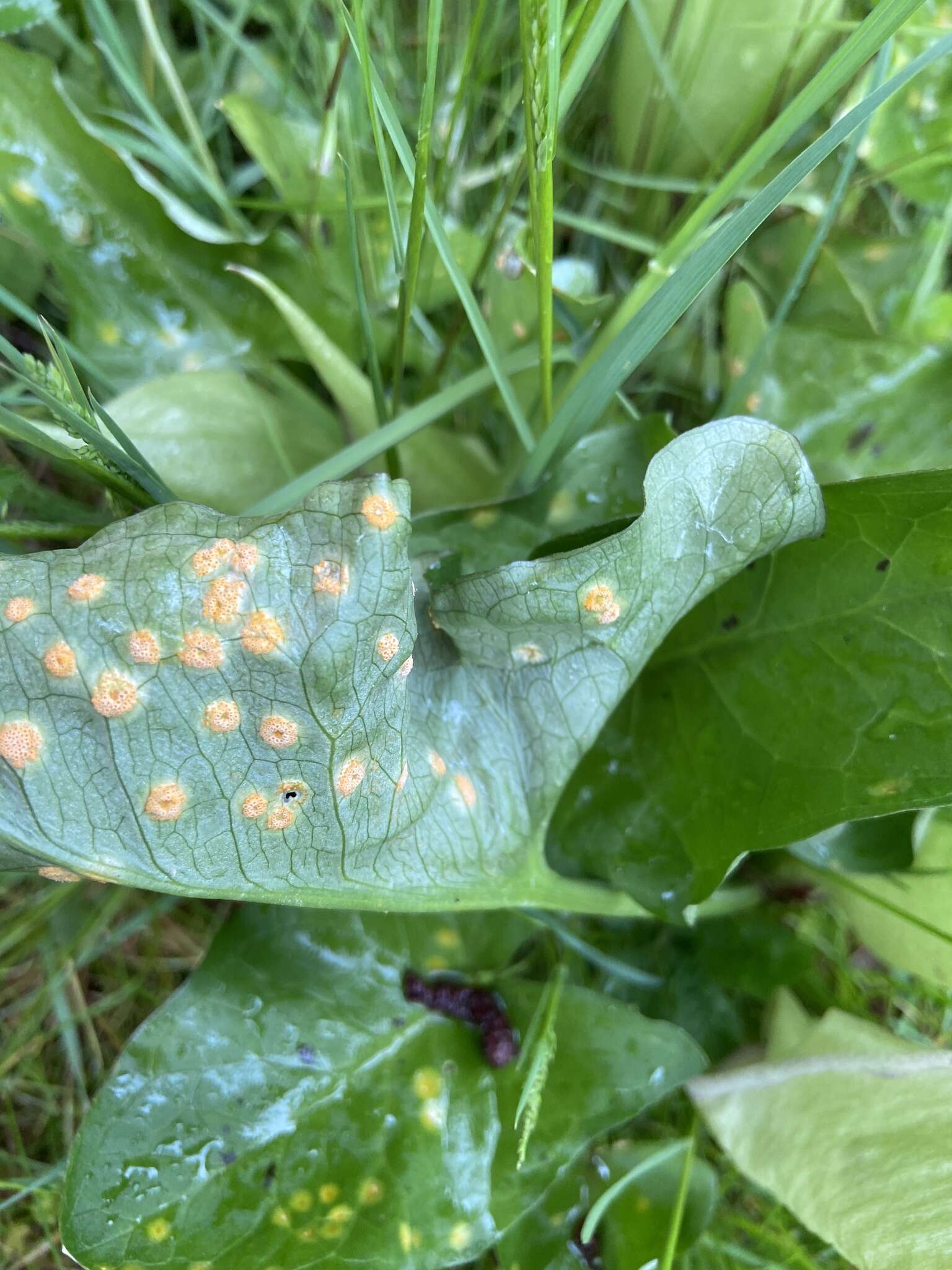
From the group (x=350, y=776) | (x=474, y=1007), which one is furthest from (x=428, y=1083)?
(x=350, y=776)

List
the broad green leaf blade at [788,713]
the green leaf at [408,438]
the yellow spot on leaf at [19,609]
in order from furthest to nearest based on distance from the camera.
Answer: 1. the green leaf at [408,438]
2. the broad green leaf blade at [788,713]
3. the yellow spot on leaf at [19,609]

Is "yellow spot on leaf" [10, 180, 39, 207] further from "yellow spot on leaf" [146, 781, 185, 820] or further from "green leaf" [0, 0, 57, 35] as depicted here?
"yellow spot on leaf" [146, 781, 185, 820]

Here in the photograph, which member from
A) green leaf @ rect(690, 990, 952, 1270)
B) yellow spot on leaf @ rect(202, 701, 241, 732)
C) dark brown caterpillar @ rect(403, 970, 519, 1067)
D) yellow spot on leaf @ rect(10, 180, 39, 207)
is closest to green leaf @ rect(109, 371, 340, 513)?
yellow spot on leaf @ rect(10, 180, 39, 207)

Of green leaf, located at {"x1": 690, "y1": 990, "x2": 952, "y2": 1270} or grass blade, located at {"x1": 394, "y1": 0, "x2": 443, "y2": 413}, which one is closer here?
grass blade, located at {"x1": 394, "y1": 0, "x2": 443, "y2": 413}

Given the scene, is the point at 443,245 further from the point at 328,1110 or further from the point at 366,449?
the point at 328,1110

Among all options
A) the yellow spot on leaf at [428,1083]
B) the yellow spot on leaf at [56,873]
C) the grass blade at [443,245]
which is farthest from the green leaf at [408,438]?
the yellow spot on leaf at [428,1083]

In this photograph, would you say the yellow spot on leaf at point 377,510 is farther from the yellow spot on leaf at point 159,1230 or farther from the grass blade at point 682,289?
the yellow spot on leaf at point 159,1230
